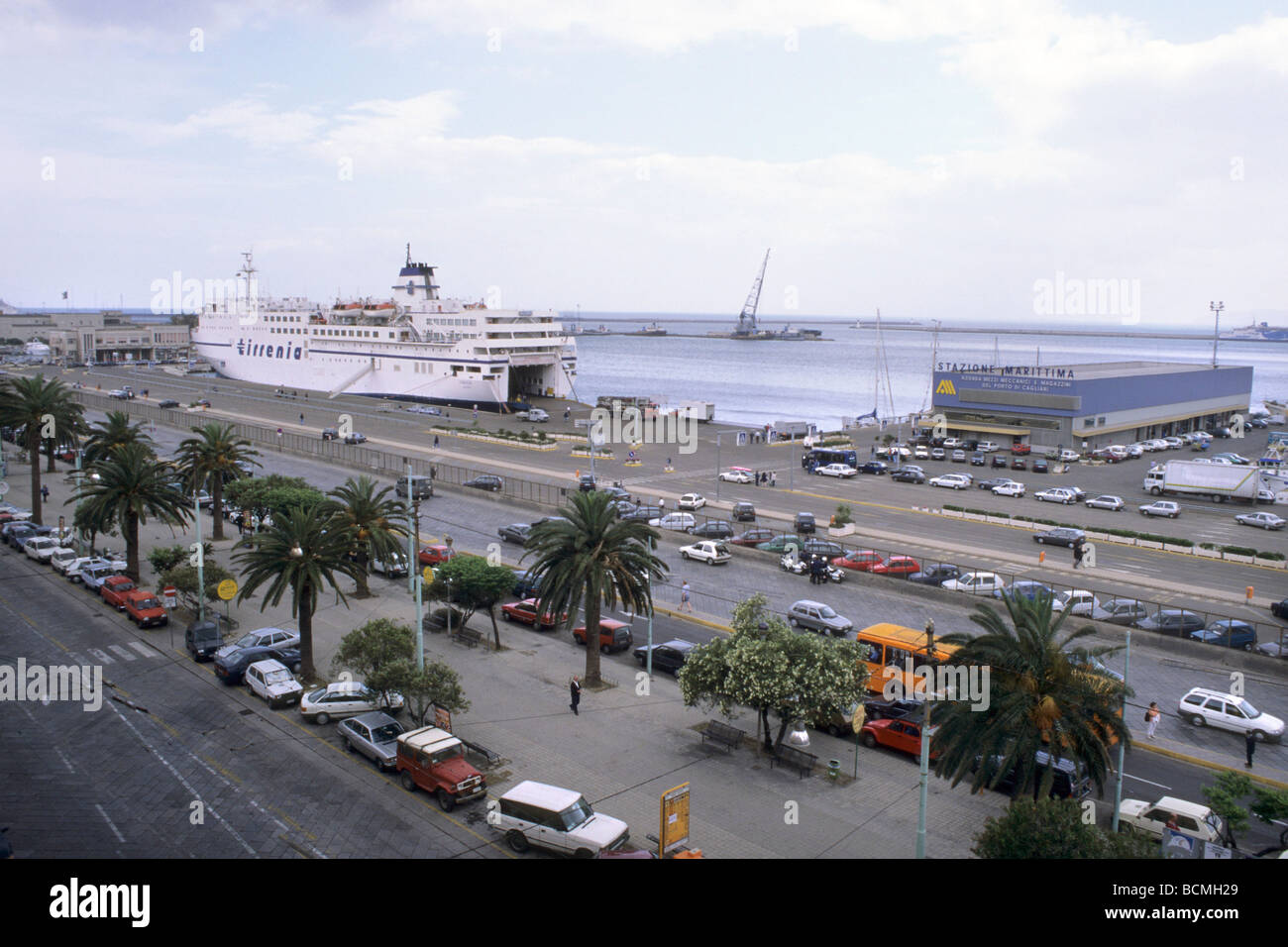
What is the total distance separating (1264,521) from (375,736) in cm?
4146

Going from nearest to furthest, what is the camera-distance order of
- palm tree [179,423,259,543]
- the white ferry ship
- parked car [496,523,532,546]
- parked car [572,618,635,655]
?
parked car [572,618,635,655], palm tree [179,423,259,543], parked car [496,523,532,546], the white ferry ship

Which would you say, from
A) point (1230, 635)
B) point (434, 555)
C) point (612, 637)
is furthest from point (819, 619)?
point (434, 555)

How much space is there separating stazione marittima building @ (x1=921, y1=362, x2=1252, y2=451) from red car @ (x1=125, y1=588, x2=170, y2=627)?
5720cm

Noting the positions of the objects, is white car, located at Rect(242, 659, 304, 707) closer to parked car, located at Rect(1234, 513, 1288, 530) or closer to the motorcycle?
the motorcycle

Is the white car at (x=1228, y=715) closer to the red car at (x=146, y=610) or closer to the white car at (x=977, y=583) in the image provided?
the white car at (x=977, y=583)

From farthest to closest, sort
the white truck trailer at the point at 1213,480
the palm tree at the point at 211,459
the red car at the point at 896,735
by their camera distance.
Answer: the white truck trailer at the point at 1213,480
the palm tree at the point at 211,459
the red car at the point at 896,735

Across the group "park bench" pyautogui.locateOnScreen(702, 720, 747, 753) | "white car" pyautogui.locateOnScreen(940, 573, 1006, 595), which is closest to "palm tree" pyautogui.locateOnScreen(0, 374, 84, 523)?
"park bench" pyautogui.locateOnScreen(702, 720, 747, 753)

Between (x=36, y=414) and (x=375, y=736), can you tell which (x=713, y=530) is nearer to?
(x=375, y=736)

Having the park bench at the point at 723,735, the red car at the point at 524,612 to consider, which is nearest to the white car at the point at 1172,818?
the park bench at the point at 723,735

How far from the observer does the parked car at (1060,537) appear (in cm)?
3666

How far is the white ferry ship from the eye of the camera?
80.4 metres

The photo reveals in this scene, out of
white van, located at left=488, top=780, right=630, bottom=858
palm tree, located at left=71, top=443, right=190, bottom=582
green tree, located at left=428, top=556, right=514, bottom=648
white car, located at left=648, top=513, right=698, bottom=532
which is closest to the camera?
white van, located at left=488, top=780, right=630, bottom=858

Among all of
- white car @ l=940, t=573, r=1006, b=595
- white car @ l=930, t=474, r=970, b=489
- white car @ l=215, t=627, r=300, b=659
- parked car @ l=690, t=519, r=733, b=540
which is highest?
white car @ l=930, t=474, r=970, b=489

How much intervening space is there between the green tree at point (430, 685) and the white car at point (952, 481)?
38458 millimetres
